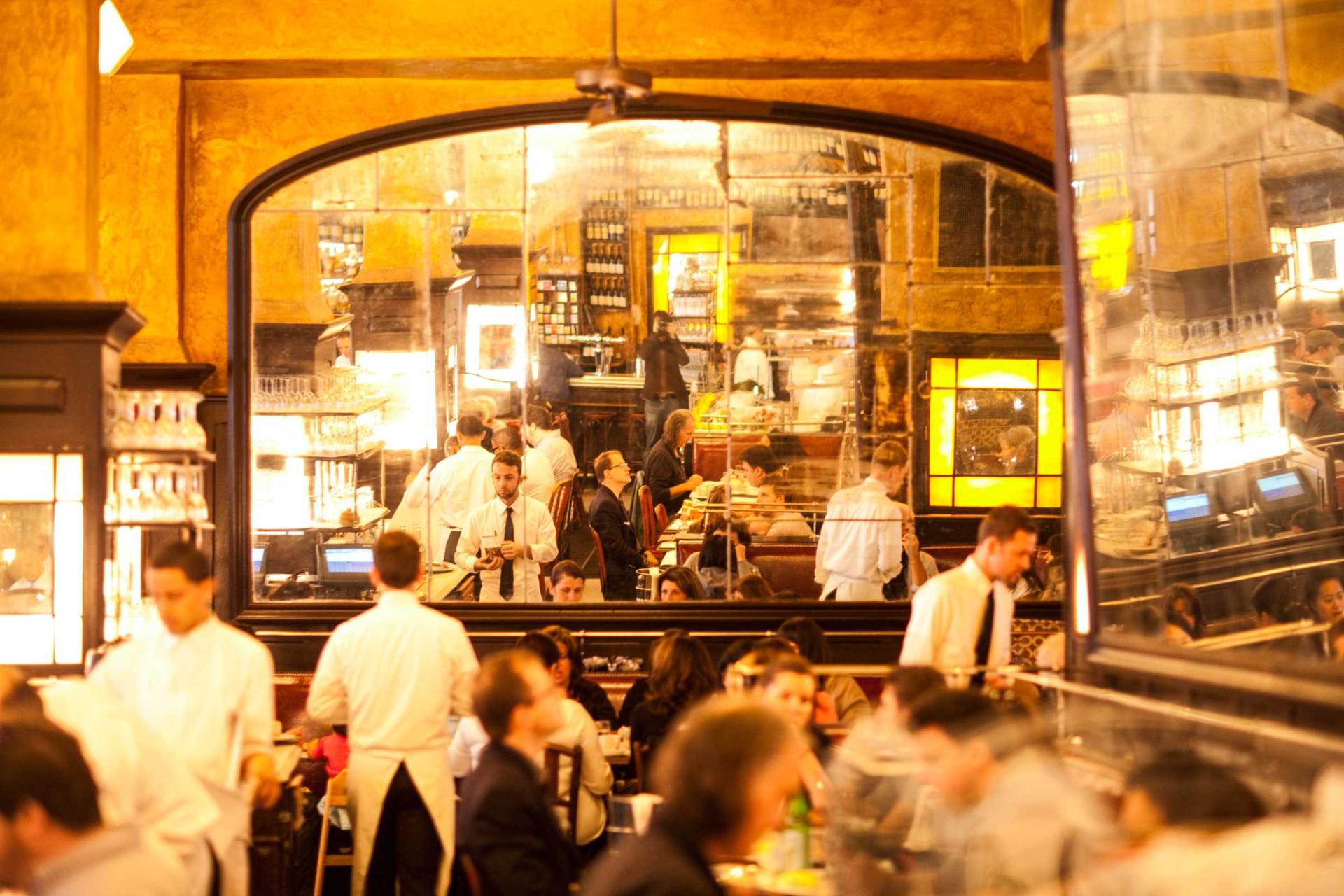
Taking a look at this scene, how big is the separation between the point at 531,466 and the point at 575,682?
221 centimetres

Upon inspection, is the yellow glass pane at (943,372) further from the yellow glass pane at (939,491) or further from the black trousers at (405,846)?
the black trousers at (405,846)

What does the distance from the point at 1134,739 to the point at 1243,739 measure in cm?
65

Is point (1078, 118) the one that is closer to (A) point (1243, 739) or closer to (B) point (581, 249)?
(A) point (1243, 739)

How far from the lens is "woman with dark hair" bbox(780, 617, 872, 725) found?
6301 mm

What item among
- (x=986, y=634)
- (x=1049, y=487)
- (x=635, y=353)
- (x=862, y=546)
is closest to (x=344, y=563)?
(x=635, y=353)

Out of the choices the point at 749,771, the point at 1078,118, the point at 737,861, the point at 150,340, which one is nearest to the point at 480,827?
the point at 737,861

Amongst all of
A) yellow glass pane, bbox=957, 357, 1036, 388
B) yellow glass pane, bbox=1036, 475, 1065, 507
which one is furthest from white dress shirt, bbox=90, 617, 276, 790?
yellow glass pane, bbox=1036, 475, 1065, 507

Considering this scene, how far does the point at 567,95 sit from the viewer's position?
8672 millimetres

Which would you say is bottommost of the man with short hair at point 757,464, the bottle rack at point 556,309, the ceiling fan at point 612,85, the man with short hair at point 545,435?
the man with short hair at point 757,464

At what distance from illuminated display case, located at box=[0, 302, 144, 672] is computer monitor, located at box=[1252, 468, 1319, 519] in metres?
6.05

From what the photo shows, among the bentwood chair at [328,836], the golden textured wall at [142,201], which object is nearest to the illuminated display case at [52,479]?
the bentwood chair at [328,836]

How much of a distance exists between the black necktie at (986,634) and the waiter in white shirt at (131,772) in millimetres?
2867

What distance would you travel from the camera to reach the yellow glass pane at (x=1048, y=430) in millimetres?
8891

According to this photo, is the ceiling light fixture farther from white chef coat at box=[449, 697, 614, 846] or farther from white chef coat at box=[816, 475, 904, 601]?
white chef coat at box=[816, 475, 904, 601]
